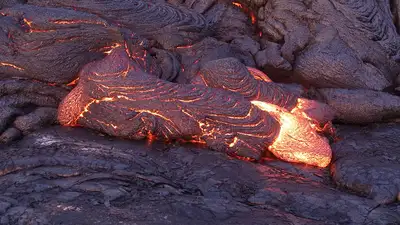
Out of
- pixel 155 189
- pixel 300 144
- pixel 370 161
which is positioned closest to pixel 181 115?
pixel 155 189

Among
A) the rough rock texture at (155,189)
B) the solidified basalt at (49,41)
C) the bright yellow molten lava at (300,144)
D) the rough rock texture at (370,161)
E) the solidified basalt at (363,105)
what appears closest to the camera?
the rough rock texture at (155,189)

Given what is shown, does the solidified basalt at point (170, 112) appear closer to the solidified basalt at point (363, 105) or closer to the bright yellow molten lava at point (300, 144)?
the bright yellow molten lava at point (300, 144)

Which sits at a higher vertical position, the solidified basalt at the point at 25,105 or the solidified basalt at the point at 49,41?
the solidified basalt at the point at 49,41

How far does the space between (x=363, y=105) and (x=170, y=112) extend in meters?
1.68

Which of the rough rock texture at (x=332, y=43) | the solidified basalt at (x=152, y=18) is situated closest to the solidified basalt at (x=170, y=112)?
the solidified basalt at (x=152, y=18)

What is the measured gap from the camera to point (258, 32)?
4566 millimetres

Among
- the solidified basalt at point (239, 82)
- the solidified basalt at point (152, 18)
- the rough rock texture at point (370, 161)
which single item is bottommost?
the rough rock texture at point (370, 161)

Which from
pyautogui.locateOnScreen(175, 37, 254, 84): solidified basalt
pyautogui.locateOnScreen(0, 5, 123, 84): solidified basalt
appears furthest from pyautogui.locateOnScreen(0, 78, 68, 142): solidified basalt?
pyautogui.locateOnScreen(175, 37, 254, 84): solidified basalt

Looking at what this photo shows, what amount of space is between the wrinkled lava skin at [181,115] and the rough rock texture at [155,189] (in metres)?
0.13

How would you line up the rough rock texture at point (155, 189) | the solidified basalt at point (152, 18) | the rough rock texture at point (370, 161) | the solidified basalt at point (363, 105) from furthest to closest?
the solidified basalt at point (152, 18) → the solidified basalt at point (363, 105) → the rough rock texture at point (370, 161) → the rough rock texture at point (155, 189)

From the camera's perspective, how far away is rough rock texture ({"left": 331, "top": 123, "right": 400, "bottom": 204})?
9.14 feet

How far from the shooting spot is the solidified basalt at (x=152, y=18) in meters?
3.87

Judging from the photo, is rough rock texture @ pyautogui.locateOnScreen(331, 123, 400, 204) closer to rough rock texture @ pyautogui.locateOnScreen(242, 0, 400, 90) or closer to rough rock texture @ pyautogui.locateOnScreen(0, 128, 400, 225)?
rough rock texture @ pyautogui.locateOnScreen(0, 128, 400, 225)

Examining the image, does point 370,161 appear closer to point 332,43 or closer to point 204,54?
point 332,43
